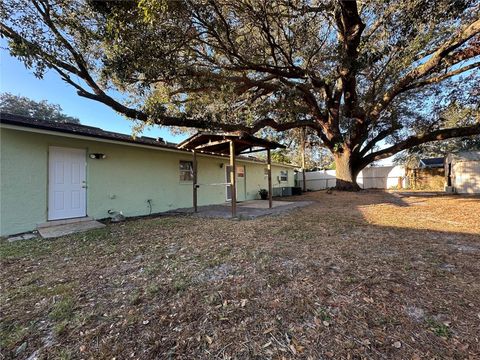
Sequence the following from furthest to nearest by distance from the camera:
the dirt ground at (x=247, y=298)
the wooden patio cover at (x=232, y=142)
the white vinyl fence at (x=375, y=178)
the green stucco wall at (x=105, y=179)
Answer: the white vinyl fence at (x=375, y=178)
the wooden patio cover at (x=232, y=142)
the green stucco wall at (x=105, y=179)
the dirt ground at (x=247, y=298)

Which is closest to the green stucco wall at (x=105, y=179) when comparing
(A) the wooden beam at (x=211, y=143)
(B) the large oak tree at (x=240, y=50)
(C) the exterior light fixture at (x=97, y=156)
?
(C) the exterior light fixture at (x=97, y=156)

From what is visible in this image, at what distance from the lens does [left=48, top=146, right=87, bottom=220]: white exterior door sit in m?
5.94

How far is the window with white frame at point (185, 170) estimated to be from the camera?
963 cm

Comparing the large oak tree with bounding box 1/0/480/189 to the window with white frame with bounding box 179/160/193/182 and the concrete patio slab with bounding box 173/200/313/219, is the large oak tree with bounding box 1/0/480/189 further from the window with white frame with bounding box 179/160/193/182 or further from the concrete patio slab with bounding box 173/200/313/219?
the concrete patio slab with bounding box 173/200/313/219

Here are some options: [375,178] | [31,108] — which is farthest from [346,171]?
[31,108]

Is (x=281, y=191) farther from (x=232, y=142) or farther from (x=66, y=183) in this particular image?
(x=66, y=183)

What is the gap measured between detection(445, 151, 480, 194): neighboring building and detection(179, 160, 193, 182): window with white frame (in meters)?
15.7

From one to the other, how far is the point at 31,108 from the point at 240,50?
24980mm

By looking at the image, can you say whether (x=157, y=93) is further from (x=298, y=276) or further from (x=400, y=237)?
(x=400, y=237)

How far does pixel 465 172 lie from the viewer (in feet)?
42.6

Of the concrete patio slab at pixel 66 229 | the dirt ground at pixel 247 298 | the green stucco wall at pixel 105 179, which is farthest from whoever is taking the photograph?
the green stucco wall at pixel 105 179

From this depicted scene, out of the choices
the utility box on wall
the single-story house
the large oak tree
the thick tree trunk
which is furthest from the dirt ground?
the utility box on wall

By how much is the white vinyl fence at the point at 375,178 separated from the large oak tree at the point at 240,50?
31.2ft

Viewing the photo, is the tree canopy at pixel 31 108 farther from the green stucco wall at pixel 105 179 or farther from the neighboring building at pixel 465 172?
the neighboring building at pixel 465 172
